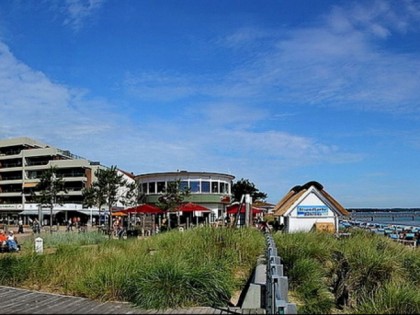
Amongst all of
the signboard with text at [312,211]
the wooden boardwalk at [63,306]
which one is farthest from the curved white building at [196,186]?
the wooden boardwalk at [63,306]

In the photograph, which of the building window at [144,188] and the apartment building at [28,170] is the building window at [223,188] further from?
the apartment building at [28,170]

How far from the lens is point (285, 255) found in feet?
36.6

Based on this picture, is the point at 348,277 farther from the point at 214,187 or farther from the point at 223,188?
the point at 223,188

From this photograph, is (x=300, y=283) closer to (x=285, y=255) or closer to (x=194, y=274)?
(x=285, y=255)

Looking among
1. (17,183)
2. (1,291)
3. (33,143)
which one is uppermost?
(33,143)

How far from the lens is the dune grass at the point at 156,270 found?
800cm

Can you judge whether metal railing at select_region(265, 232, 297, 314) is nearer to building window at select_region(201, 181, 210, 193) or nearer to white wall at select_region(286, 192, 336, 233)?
white wall at select_region(286, 192, 336, 233)

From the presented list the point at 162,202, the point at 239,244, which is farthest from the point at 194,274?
the point at 162,202

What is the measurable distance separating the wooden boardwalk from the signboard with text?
15.6 metres

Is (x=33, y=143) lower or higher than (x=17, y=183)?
higher

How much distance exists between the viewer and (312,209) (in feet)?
77.5

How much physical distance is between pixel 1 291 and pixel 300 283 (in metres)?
6.02

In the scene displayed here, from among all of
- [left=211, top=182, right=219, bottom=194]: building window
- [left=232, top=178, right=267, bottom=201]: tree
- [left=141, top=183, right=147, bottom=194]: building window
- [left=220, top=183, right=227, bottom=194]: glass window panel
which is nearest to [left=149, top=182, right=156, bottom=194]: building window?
[left=141, top=183, right=147, bottom=194]: building window

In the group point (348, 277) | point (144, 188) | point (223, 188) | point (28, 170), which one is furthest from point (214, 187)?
point (28, 170)
